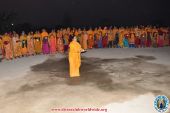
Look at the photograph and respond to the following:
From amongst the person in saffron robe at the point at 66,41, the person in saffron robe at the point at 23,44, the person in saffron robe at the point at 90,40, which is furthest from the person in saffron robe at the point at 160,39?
the person in saffron robe at the point at 23,44

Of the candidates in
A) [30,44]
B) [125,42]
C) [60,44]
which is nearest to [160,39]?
[125,42]

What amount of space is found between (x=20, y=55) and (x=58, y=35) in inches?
104

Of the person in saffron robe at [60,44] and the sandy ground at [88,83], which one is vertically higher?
the person in saffron robe at [60,44]

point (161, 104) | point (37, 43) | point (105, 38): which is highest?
point (105, 38)

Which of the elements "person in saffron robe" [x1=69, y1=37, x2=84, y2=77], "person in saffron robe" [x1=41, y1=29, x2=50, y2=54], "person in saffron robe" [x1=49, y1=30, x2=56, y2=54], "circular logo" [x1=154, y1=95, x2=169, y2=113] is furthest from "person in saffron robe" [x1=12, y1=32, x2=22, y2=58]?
"circular logo" [x1=154, y1=95, x2=169, y2=113]

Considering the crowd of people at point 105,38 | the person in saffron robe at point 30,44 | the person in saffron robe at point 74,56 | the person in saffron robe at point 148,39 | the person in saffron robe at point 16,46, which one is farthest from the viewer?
the person in saffron robe at point 148,39

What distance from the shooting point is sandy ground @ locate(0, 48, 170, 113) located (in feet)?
27.0

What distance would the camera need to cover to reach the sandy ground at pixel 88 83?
822 cm

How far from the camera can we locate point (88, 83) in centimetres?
1034

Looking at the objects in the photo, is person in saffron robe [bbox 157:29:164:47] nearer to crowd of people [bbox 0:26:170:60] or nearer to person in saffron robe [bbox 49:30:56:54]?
crowd of people [bbox 0:26:170:60]

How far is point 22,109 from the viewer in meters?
7.98

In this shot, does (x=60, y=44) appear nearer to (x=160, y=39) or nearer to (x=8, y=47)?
(x=8, y=47)

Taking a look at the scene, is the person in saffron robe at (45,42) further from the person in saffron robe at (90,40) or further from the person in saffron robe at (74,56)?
the person in saffron robe at (74,56)

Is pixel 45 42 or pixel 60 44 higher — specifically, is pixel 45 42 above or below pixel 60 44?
above
